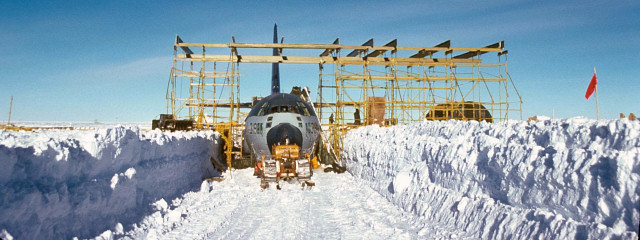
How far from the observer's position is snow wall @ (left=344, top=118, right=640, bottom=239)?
374 centimetres

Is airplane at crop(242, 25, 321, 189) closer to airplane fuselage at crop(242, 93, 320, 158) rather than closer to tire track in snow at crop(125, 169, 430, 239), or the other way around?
airplane fuselage at crop(242, 93, 320, 158)

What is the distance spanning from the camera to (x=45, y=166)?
4.91 metres

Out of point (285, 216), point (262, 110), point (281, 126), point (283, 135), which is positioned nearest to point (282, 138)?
point (283, 135)

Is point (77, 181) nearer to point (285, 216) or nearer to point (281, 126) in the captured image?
point (285, 216)

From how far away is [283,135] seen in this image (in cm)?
Answer: 1275

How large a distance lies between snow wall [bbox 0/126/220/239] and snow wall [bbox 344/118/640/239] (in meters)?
5.63

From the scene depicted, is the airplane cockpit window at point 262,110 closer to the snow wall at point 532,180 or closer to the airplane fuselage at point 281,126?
the airplane fuselage at point 281,126

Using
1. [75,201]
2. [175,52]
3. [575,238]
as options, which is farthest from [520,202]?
[175,52]

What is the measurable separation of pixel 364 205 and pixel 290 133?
15.6ft

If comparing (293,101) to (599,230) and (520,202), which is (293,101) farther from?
(599,230)

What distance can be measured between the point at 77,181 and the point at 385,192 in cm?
698

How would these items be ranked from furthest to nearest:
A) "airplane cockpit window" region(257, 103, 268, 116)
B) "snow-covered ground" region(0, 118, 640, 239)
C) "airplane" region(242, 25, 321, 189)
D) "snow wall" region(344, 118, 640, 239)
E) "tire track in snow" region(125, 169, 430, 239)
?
1. "airplane cockpit window" region(257, 103, 268, 116)
2. "airplane" region(242, 25, 321, 189)
3. "tire track in snow" region(125, 169, 430, 239)
4. "snow-covered ground" region(0, 118, 640, 239)
5. "snow wall" region(344, 118, 640, 239)

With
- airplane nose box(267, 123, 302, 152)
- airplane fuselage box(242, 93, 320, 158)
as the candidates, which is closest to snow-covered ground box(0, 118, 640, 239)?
airplane nose box(267, 123, 302, 152)

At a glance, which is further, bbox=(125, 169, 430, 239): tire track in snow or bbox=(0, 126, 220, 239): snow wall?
bbox=(125, 169, 430, 239): tire track in snow
